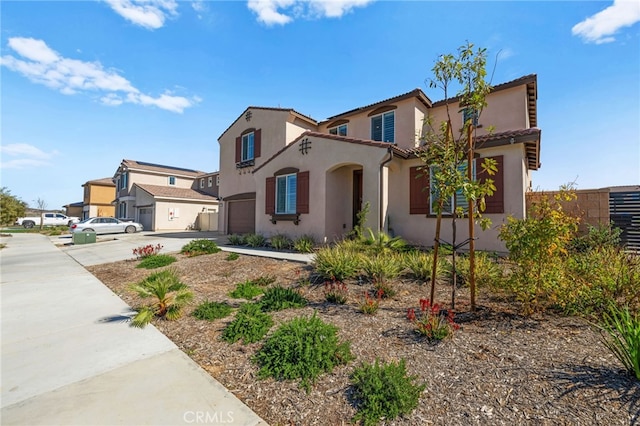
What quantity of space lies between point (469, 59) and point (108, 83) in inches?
494

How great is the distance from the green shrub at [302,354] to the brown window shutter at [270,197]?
9599mm

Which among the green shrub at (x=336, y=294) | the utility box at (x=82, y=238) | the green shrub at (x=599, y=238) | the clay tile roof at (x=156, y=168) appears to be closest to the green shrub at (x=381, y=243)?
the green shrub at (x=336, y=294)

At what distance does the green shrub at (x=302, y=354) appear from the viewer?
293 centimetres

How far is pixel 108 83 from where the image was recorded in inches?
412

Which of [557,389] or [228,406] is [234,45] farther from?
[557,389]

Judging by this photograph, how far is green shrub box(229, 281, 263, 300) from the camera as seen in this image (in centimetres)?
566

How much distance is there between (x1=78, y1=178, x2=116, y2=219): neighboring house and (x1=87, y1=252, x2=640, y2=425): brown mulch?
140 ft

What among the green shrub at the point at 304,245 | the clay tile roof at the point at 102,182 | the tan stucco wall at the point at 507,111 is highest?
the clay tile roof at the point at 102,182

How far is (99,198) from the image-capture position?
123ft

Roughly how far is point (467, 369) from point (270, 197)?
11.1 metres

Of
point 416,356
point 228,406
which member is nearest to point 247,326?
point 228,406

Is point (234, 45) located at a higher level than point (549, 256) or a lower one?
Result: higher

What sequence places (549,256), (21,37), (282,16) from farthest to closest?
(282,16), (21,37), (549,256)

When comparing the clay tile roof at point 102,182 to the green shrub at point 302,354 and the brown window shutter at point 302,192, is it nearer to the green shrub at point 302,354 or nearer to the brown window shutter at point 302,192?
the brown window shutter at point 302,192
